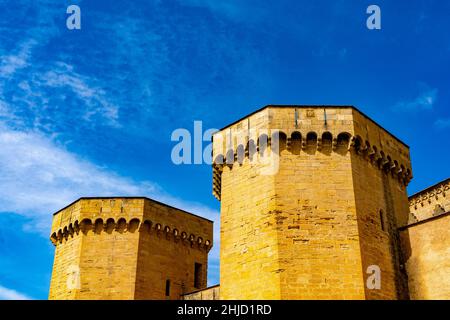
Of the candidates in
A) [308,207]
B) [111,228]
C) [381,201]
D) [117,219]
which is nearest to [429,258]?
[381,201]

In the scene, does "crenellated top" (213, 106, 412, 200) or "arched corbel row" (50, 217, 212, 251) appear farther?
"arched corbel row" (50, 217, 212, 251)

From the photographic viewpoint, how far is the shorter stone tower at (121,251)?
842 inches

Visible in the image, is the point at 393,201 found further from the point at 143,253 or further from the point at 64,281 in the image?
the point at 64,281

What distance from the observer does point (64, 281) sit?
72.6ft

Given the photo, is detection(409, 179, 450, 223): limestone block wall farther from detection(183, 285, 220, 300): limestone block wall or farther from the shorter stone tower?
the shorter stone tower

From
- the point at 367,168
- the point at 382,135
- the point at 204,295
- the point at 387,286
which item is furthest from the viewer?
the point at 204,295

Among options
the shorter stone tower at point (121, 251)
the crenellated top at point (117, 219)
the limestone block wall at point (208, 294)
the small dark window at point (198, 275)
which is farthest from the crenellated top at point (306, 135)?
the small dark window at point (198, 275)

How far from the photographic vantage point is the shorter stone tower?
70.1 feet

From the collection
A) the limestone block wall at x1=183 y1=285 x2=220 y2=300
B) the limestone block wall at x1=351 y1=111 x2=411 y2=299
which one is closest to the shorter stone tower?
the limestone block wall at x1=183 y1=285 x2=220 y2=300

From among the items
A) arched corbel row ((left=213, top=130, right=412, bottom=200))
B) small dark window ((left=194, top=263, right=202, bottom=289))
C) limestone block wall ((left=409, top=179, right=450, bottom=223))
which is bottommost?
small dark window ((left=194, top=263, right=202, bottom=289))

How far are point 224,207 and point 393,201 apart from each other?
5583mm

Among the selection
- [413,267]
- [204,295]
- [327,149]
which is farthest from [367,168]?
[204,295]

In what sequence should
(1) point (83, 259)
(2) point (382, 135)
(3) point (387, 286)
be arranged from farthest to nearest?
1. (1) point (83, 259)
2. (2) point (382, 135)
3. (3) point (387, 286)

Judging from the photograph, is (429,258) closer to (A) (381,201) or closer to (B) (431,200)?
(A) (381,201)
